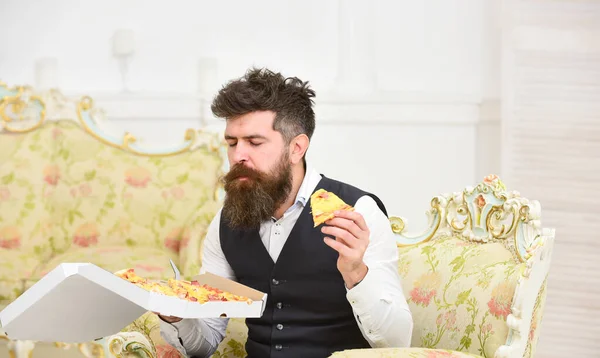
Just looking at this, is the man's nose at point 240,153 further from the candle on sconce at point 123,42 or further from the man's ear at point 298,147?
the candle on sconce at point 123,42

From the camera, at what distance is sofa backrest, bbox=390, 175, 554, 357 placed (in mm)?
2074

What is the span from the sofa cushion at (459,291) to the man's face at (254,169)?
539 millimetres

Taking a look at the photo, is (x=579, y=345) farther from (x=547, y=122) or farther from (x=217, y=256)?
(x=217, y=256)

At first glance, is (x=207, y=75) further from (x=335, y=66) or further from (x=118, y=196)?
(x=118, y=196)

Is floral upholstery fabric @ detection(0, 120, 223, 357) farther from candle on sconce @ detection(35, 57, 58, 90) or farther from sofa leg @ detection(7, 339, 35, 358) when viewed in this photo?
sofa leg @ detection(7, 339, 35, 358)

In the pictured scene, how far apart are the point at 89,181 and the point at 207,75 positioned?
1260 mm

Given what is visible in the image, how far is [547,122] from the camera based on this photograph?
14.8 ft

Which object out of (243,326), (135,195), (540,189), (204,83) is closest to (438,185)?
(540,189)

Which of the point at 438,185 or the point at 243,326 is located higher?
the point at 438,185

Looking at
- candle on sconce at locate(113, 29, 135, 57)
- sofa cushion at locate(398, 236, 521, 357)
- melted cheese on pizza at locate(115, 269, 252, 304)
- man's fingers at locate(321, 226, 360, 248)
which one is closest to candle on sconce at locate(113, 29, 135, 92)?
candle on sconce at locate(113, 29, 135, 57)

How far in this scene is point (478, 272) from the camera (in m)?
2.27

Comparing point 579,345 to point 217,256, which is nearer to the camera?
point 217,256

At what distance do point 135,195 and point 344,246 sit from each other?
2653 millimetres

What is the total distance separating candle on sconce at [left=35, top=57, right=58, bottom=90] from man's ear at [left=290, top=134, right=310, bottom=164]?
3313 millimetres
